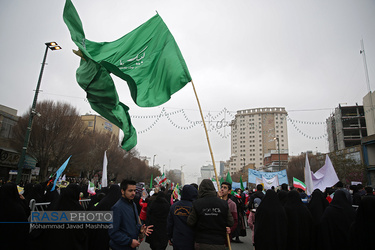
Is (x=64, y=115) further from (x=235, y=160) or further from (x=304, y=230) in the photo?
(x=235, y=160)

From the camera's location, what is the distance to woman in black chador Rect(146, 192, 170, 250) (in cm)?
574

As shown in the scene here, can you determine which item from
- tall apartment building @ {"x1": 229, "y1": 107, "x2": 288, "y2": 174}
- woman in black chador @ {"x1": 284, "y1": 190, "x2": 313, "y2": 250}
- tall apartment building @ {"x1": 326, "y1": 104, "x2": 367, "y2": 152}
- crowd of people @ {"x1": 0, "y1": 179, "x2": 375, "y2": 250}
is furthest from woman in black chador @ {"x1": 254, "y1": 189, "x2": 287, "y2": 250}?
tall apartment building @ {"x1": 229, "y1": 107, "x2": 288, "y2": 174}

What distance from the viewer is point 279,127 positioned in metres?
115

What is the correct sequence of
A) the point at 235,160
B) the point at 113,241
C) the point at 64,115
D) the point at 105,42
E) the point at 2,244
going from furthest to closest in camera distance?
the point at 235,160 → the point at 64,115 → the point at 105,42 → the point at 2,244 → the point at 113,241

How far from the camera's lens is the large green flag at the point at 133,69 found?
5641 millimetres

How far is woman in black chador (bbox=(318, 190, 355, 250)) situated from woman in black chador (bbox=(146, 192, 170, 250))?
3343mm

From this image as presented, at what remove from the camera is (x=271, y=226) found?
16.1 ft

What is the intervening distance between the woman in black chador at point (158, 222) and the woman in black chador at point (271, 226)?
2145 millimetres

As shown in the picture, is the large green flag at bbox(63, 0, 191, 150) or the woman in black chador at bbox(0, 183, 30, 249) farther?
the large green flag at bbox(63, 0, 191, 150)

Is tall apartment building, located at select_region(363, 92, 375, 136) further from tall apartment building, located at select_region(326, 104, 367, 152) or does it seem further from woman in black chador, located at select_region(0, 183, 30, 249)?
woman in black chador, located at select_region(0, 183, 30, 249)

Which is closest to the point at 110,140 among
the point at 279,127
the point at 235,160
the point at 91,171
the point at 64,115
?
the point at 91,171

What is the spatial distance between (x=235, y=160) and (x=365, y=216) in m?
141

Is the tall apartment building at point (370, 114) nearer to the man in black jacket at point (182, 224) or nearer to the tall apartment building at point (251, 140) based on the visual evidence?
the man in black jacket at point (182, 224)

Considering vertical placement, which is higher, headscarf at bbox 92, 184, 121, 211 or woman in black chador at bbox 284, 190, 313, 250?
headscarf at bbox 92, 184, 121, 211
